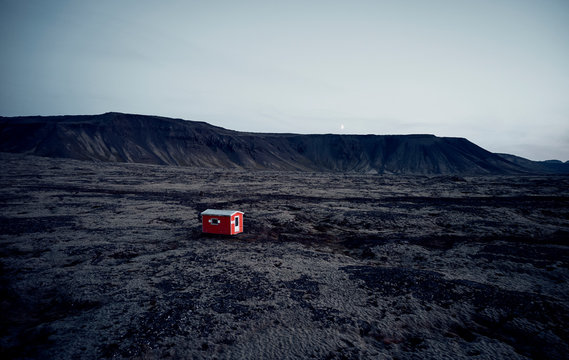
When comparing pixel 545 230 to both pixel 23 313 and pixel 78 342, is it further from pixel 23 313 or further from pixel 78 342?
pixel 23 313

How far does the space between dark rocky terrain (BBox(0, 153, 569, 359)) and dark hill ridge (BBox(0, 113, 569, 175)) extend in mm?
76246

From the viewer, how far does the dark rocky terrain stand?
613cm

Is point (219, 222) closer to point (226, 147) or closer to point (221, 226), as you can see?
point (221, 226)

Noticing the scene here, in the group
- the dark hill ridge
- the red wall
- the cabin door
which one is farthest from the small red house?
the dark hill ridge

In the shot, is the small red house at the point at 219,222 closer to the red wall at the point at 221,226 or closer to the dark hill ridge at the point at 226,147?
the red wall at the point at 221,226

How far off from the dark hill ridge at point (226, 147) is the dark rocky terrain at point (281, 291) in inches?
3002

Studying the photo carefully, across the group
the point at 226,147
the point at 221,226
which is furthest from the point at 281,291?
the point at 226,147

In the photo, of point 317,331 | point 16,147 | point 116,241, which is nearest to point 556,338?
point 317,331

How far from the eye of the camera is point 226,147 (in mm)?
104250

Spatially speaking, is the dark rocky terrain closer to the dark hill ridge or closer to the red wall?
the red wall

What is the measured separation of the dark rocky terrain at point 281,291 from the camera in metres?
6.13

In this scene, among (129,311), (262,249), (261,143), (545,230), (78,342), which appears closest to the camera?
(78,342)

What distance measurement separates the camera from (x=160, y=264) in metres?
10.5

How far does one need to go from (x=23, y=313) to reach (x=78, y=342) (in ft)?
8.87
